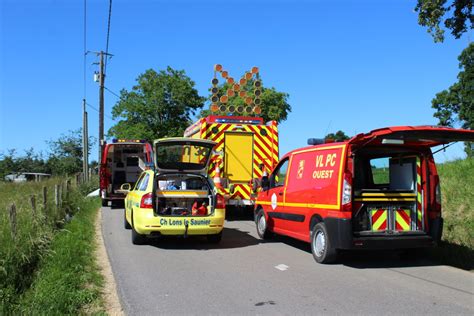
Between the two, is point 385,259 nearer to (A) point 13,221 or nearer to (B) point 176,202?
(B) point 176,202

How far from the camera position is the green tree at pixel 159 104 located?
43.2 meters

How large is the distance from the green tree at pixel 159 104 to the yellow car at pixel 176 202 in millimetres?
33002

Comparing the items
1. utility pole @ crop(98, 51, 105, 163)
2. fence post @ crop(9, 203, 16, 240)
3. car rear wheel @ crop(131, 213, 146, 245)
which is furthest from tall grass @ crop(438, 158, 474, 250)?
utility pole @ crop(98, 51, 105, 163)

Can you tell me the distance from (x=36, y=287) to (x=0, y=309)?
0.80 metres

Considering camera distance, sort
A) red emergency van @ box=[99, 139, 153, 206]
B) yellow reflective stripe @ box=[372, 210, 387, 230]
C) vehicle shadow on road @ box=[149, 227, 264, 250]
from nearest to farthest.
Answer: yellow reflective stripe @ box=[372, 210, 387, 230] < vehicle shadow on road @ box=[149, 227, 264, 250] < red emergency van @ box=[99, 139, 153, 206]

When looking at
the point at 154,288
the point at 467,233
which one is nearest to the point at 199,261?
the point at 154,288

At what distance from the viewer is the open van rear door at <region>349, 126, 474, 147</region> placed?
7.16 m

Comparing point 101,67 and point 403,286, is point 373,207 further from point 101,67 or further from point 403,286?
point 101,67

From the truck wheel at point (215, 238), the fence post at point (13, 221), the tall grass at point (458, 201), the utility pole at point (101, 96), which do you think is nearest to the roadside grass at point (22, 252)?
the fence post at point (13, 221)

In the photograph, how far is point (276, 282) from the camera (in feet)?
22.0

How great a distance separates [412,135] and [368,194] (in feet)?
4.11

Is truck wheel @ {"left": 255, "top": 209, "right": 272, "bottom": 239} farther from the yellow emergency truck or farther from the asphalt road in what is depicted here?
the yellow emergency truck

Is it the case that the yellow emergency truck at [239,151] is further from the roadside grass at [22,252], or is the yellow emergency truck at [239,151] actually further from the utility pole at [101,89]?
the utility pole at [101,89]

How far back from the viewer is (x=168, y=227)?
916cm
